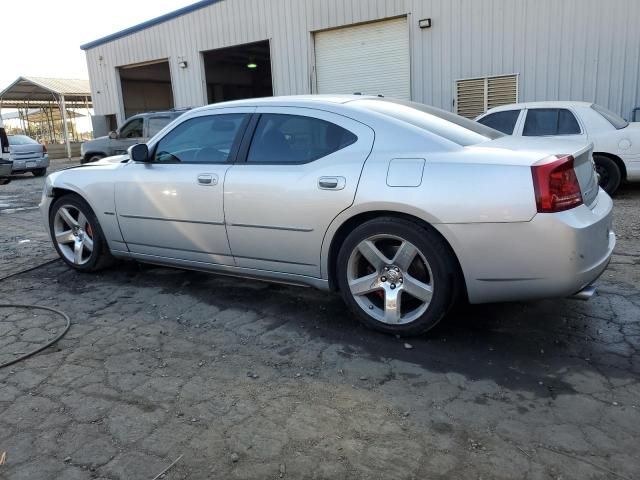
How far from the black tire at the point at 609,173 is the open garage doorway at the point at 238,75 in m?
14.6

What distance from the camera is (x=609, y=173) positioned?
324 inches

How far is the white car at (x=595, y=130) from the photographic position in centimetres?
806

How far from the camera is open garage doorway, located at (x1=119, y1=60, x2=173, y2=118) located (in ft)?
74.7

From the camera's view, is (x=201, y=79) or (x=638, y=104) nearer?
(x=638, y=104)

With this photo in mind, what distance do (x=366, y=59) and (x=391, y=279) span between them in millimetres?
10772

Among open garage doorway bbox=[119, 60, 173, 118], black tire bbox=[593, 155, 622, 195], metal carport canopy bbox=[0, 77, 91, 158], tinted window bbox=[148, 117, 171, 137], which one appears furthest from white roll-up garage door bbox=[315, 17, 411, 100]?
metal carport canopy bbox=[0, 77, 91, 158]

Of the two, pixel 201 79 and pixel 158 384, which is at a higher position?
pixel 201 79

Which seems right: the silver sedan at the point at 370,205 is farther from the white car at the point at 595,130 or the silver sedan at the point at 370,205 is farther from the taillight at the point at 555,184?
the white car at the point at 595,130

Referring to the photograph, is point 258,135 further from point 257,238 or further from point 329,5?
point 329,5

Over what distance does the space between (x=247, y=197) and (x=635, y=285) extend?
3095 millimetres

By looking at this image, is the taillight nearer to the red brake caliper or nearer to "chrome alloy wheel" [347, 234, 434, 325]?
"chrome alloy wheel" [347, 234, 434, 325]

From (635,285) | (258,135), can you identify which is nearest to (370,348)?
(258,135)

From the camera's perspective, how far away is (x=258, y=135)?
13.1 ft

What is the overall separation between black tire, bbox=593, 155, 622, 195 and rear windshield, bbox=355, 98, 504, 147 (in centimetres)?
517
